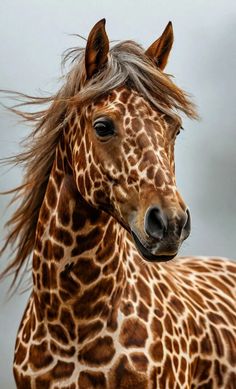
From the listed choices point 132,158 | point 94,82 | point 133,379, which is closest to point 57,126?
point 94,82

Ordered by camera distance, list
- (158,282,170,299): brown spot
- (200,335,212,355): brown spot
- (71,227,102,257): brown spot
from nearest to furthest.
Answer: (71,227,102,257): brown spot
(158,282,170,299): brown spot
(200,335,212,355): brown spot

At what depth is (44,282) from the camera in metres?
4.36

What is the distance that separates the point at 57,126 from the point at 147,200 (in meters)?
0.82

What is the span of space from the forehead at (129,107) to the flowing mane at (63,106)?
0.08ft

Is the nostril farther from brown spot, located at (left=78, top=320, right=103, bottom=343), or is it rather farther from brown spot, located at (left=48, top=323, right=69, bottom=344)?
brown spot, located at (left=48, top=323, right=69, bottom=344)

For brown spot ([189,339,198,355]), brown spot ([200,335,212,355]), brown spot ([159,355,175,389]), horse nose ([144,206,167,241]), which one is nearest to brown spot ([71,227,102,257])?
horse nose ([144,206,167,241])

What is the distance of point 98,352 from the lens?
4.17m

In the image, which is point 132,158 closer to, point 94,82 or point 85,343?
point 94,82

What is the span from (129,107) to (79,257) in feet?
2.56

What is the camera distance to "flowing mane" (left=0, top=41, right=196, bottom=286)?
13.7 ft

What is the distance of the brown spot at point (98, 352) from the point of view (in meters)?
4.16

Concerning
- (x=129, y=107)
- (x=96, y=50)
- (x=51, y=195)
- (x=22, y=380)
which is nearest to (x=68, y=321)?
(x=22, y=380)

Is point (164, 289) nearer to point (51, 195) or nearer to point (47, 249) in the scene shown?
point (47, 249)

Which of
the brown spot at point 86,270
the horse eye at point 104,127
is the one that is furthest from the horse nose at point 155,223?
the brown spot at point 86,270
